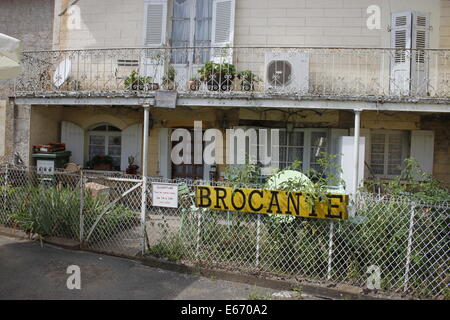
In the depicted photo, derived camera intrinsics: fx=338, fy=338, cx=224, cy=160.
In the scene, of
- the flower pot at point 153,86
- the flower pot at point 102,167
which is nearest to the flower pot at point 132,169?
the flower pot at point 102,167

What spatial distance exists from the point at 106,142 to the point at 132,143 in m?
1.03

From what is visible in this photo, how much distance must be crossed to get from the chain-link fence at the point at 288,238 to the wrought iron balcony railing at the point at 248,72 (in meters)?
3.48

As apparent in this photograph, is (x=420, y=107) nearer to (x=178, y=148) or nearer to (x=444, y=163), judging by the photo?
(x=444, y=163)

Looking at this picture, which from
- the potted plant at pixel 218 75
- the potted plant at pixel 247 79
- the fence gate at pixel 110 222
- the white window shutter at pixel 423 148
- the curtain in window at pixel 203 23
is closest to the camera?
the fence gate at pixel 110 222

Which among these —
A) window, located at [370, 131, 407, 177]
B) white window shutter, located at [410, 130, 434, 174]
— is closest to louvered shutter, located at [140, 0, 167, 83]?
window, located at [370, 131, 407, 177]

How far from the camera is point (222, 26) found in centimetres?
902

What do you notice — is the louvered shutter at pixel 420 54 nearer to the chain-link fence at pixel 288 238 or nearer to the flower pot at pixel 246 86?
the flower pot at pixel 246 86

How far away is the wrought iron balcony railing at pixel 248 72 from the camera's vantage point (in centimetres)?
816

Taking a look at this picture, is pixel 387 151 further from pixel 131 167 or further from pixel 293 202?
pixel 131 167

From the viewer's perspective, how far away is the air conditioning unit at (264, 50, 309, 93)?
8.21m

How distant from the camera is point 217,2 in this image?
909 cm

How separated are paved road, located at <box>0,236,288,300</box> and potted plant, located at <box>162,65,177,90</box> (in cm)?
467

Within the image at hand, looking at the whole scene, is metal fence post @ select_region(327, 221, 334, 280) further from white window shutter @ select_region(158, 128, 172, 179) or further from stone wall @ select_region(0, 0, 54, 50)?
stone wall @ select_region(0, 0, 54, 50)

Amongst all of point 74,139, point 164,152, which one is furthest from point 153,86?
point 74,139
